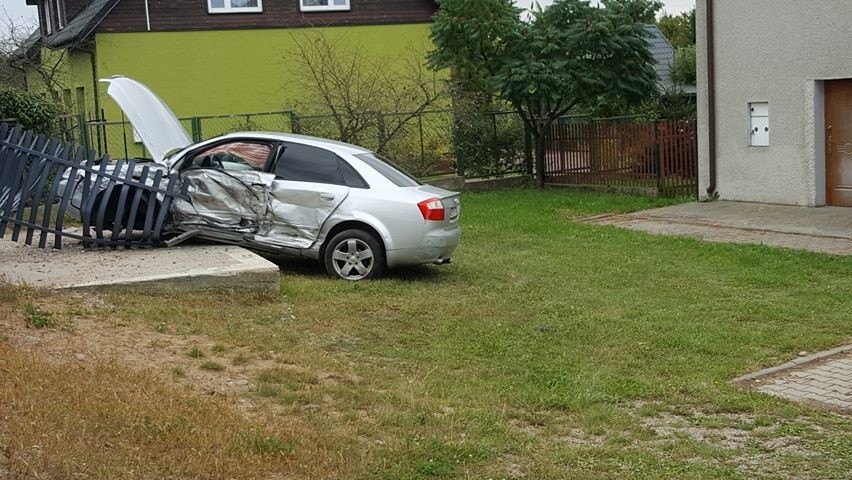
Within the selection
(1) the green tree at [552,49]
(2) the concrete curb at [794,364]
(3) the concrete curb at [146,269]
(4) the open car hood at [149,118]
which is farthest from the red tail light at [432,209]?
(1) the green tree at [552,49]

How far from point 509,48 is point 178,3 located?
9210mm

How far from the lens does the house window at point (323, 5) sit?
27.8 m

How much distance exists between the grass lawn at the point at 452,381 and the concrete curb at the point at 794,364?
13 cm

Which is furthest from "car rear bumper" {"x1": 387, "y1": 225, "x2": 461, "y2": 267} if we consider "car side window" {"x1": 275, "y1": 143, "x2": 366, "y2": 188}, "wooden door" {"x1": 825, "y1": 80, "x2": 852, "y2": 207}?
"wooden door" {"x1": 825, "y1": 80, "x2": 852, "y2": 207}

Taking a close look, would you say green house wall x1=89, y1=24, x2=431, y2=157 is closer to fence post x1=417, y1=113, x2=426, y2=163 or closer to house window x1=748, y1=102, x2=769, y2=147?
fence post x1=417, y1=113, x2=426, y2=163

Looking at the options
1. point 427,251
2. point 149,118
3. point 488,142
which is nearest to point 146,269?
point 427,251

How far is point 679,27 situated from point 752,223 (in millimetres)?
49905

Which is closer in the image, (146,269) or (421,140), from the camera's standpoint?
(146,269)

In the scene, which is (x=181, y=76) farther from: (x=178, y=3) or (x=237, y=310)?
(x=237, y=310)

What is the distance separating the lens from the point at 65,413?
5.38 metres

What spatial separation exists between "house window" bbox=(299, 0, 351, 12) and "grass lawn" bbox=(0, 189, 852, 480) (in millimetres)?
17216

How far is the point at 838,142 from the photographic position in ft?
58.0

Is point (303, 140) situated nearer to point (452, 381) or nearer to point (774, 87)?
point (452, 381)

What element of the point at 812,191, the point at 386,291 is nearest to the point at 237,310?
the point at 386,291
